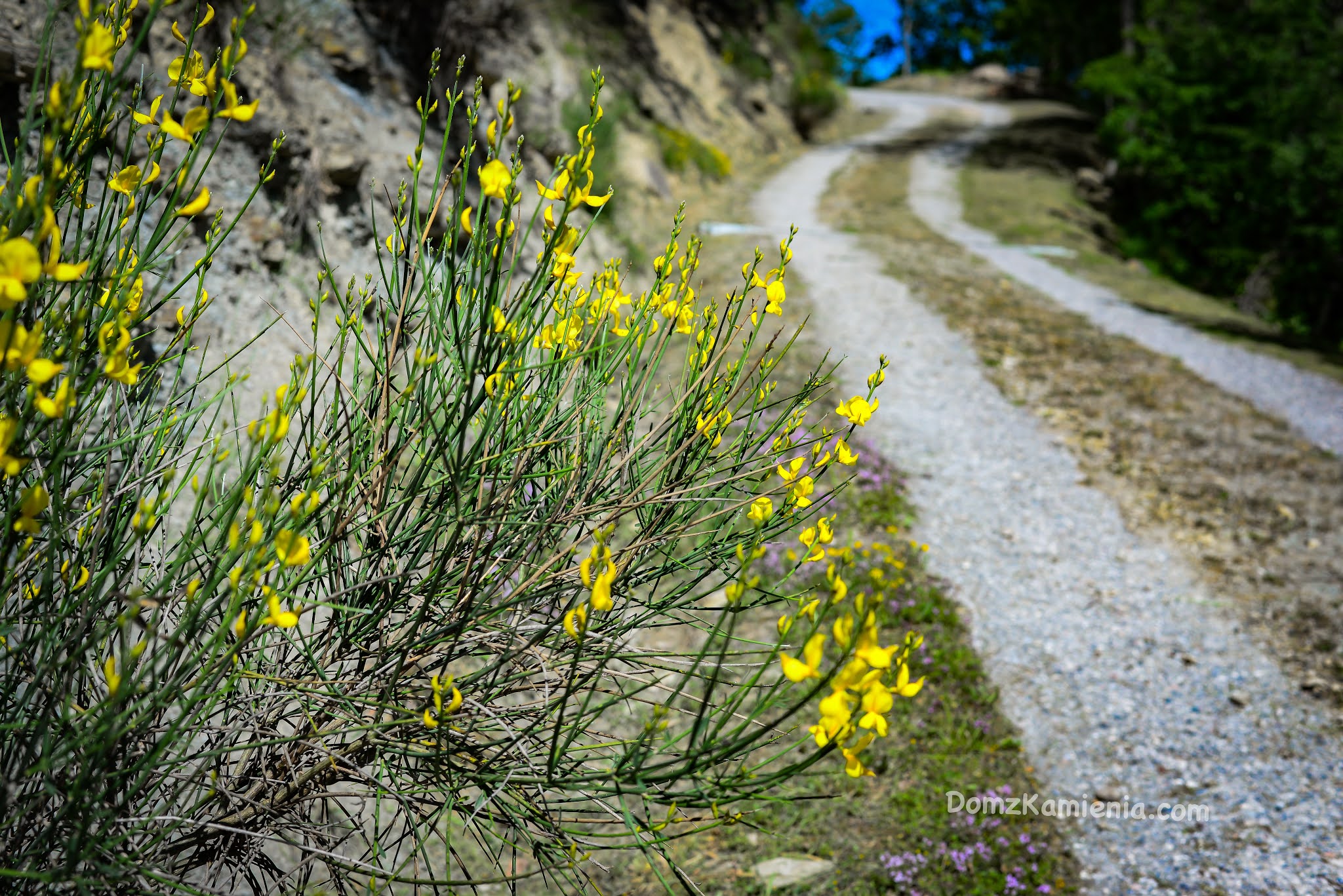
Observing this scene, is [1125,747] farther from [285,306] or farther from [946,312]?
[946,312]

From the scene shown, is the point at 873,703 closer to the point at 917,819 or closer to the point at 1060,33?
the point at 917,819

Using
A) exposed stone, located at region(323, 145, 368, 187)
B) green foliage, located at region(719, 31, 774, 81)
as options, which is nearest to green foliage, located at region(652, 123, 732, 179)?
green foliage, located at region(719, 31, 774, 81)

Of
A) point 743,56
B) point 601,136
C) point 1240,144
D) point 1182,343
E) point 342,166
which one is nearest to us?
point 342,166

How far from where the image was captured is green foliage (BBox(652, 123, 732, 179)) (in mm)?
13977

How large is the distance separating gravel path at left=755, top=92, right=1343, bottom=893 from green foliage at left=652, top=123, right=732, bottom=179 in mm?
7204

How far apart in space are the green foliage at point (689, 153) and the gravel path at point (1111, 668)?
23.6 feet

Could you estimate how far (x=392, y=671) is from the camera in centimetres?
177

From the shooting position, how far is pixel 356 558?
1796mm

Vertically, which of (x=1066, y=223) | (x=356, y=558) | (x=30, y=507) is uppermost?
(x=1066, y=223)

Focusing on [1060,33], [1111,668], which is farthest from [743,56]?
[1060,33]

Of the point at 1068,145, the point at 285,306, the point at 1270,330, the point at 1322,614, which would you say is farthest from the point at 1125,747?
the point at 1068,145

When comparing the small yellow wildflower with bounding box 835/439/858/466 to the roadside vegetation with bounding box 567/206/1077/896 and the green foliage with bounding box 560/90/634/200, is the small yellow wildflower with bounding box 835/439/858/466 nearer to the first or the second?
the roadside vegetation with bounding box 567/206/1077/896

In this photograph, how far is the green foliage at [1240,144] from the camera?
34.0 feet

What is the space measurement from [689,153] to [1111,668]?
40.1 ft
